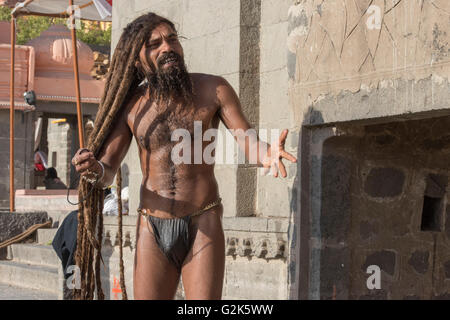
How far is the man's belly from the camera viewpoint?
12.9 ft

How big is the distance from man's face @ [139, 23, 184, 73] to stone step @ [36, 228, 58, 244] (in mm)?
7336

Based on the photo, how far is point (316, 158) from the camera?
5.05 metres

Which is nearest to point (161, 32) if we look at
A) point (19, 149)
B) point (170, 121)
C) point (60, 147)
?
point (170, 121)

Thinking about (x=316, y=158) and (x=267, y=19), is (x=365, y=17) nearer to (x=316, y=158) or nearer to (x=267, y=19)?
(x=316, y=158)

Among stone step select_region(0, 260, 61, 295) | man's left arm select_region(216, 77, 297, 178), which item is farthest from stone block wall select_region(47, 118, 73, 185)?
man's left arm select_region(216, 77, 297, 178)

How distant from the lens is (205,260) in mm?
3822

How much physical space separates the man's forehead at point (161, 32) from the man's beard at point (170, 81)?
0.10 m

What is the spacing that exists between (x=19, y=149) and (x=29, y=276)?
967 cm

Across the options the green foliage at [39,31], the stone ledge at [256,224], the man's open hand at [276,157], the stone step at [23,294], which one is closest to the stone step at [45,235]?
the stone step at [23,294]

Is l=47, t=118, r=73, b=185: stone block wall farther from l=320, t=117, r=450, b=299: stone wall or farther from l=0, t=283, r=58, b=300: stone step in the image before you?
l=320, t=117, r=450, b=299: stone wall

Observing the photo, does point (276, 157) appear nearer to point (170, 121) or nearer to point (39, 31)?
point (170, 121)

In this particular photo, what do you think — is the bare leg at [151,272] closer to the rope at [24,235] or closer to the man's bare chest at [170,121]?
the man's bare chest at [170,121]
